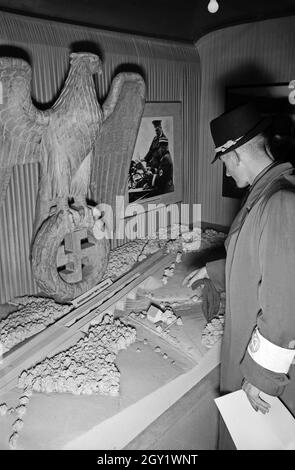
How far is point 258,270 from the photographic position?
1728mm

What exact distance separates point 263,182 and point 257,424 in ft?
3.39

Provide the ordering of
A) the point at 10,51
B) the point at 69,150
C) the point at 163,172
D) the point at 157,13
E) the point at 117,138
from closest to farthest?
1. the point at 69,150
2. the point at 10,51
3. the point at 117,138
4. the point at 157,13
5. the point at 163,172

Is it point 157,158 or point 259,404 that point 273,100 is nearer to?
point 157,158

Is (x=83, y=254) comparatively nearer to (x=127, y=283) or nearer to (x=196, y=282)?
(x=127, y=283)

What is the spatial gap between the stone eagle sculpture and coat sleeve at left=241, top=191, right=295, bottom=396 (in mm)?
1702

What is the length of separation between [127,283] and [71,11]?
98.8 inches

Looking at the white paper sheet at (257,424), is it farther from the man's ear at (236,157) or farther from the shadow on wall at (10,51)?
the shadow on wall at (10,51)

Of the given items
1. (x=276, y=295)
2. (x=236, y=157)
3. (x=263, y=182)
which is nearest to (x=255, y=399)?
(x=276, y=295)

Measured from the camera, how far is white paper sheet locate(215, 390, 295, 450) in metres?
1.66

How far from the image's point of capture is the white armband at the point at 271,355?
1574mm

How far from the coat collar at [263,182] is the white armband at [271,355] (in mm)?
532

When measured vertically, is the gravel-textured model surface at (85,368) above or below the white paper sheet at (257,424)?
below

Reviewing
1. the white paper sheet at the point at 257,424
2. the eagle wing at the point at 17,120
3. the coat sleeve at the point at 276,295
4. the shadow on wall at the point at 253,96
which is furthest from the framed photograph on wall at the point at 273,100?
the white paper sheet at the point at 257,424

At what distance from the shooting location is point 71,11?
145 inches
